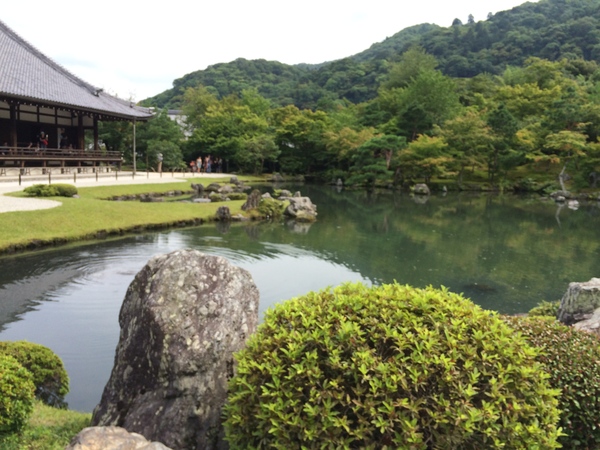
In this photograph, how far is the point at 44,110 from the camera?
32.1m

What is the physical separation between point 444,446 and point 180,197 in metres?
27.9

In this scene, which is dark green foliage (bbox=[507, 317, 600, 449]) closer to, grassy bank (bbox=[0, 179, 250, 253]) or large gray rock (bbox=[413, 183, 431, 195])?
grassy bank (bbox=[0, 179, 250, 253])

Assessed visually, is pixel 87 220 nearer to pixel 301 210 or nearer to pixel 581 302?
pixel 301 210

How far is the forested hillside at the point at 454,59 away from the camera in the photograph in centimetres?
9719

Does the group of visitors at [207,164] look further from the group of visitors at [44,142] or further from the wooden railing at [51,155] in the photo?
the group of visitors at [44,142]

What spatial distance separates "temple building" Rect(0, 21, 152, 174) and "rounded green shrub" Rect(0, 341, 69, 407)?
23381mm

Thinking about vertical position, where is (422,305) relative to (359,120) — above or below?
below

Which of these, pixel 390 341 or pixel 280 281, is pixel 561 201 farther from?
pixel 390 341

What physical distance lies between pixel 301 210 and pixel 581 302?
→ 17.1 m

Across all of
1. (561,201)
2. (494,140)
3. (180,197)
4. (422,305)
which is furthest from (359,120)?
(422,305)

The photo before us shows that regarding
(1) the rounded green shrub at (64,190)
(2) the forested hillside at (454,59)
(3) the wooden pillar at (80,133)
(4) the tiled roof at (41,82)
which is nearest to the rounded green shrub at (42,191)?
(1) the rounded green shrub at (64,190)

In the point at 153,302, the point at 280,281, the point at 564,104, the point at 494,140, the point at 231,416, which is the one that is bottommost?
the point at 280,281

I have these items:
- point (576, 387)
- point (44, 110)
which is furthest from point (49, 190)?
point (576, 387)

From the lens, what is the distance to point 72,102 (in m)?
28.8
